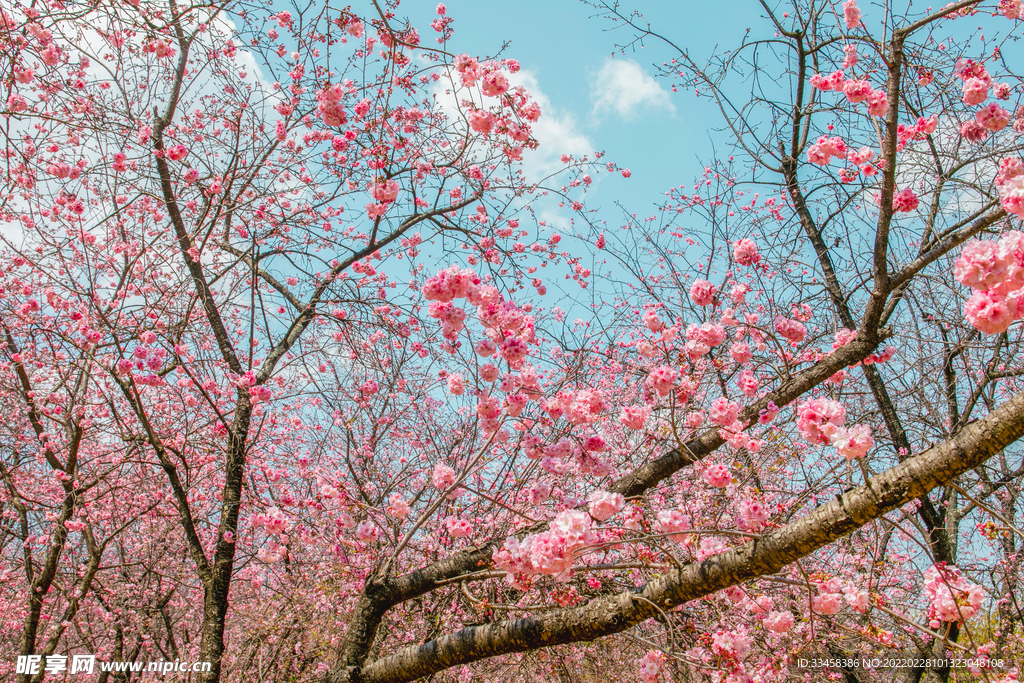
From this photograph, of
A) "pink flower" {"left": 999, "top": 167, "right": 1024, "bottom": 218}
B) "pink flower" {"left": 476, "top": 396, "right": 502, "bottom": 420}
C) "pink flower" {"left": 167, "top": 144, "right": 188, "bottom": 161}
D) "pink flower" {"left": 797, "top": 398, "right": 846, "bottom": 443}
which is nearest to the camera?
"pink flower" {"left": 999, "top": 167, "right": 1024, "bottom": 218}

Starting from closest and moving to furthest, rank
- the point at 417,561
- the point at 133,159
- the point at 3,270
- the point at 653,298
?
the point at 133,159
the point at 3,270
the point at 417,561
the point at 653,298

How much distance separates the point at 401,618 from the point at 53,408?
12.8 feet

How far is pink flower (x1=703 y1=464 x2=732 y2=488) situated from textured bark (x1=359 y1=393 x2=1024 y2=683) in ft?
2.56

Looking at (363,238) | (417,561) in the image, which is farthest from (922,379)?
(363,238)

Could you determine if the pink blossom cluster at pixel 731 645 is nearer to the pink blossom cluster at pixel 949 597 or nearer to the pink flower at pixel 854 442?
the pink blossom cluster at pixel 949 597

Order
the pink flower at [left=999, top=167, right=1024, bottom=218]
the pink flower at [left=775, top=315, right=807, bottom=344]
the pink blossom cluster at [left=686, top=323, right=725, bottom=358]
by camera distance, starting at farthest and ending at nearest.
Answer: the pink flower at [left=775, top=315, right=807, bottom=344]
the pink blossom cluster at [left=686, top=323, right=725, bottom=358]
the pink flower at [left=999, top=167, right=1024, bottom=218]

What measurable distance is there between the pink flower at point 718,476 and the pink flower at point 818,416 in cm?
68

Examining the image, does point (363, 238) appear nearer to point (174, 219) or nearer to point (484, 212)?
point (484, 212)

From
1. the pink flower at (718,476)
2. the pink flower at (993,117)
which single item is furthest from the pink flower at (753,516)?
the pink flower at (993,117)

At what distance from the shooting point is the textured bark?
1.63 m

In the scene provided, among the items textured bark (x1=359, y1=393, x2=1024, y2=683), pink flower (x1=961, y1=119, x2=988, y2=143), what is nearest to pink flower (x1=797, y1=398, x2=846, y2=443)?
textured bark (x1=359, y1=393, x2=1024, y2=683)

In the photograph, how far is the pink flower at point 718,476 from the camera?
2.86 m

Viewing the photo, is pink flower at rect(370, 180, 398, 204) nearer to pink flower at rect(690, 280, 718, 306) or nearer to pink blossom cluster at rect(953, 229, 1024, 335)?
pink flower at rect(690, 280, 718, 306)

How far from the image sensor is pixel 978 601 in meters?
2.65
